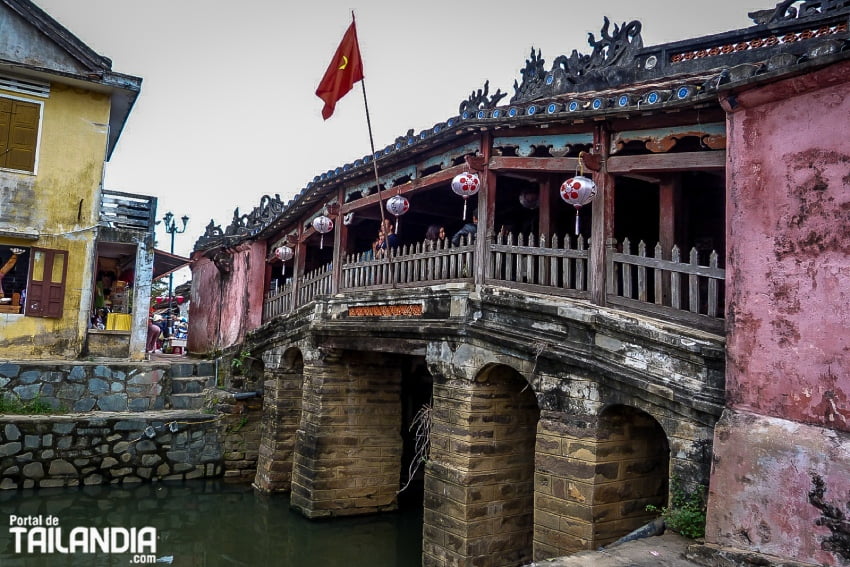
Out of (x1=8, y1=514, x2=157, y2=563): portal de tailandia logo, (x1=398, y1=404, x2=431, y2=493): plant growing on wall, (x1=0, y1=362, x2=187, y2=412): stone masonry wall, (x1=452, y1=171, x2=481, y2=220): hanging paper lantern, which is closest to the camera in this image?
(x1=452, y1=171, x2=481, y2=220): hanging paper lantern

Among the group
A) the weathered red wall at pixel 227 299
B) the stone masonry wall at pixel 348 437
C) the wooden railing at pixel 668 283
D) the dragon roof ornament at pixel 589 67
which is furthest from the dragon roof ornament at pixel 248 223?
the wooden railing at pixel 668 283

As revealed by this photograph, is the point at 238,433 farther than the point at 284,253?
No

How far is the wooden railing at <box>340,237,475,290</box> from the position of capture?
8211 mm

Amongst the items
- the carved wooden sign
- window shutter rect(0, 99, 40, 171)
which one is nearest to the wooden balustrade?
the carved wooden sign

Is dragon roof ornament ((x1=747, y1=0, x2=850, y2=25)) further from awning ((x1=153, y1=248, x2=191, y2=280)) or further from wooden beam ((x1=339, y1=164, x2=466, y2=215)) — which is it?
awning ((x1=153, y1=248, x2=191, y2=280))

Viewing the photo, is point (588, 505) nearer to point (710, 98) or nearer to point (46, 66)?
point (710, 98)

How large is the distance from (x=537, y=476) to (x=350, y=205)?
20.0ft

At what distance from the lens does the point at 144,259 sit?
14.6 m

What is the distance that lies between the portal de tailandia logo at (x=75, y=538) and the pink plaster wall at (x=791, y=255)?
8834 mm

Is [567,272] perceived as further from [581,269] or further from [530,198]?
[530,198]

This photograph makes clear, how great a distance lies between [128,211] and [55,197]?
5.00ft

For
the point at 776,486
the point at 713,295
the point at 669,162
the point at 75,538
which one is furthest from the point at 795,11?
the point at 75,538

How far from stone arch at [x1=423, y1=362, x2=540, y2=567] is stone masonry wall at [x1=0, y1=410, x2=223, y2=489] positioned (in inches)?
279

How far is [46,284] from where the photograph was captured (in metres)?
13.2
